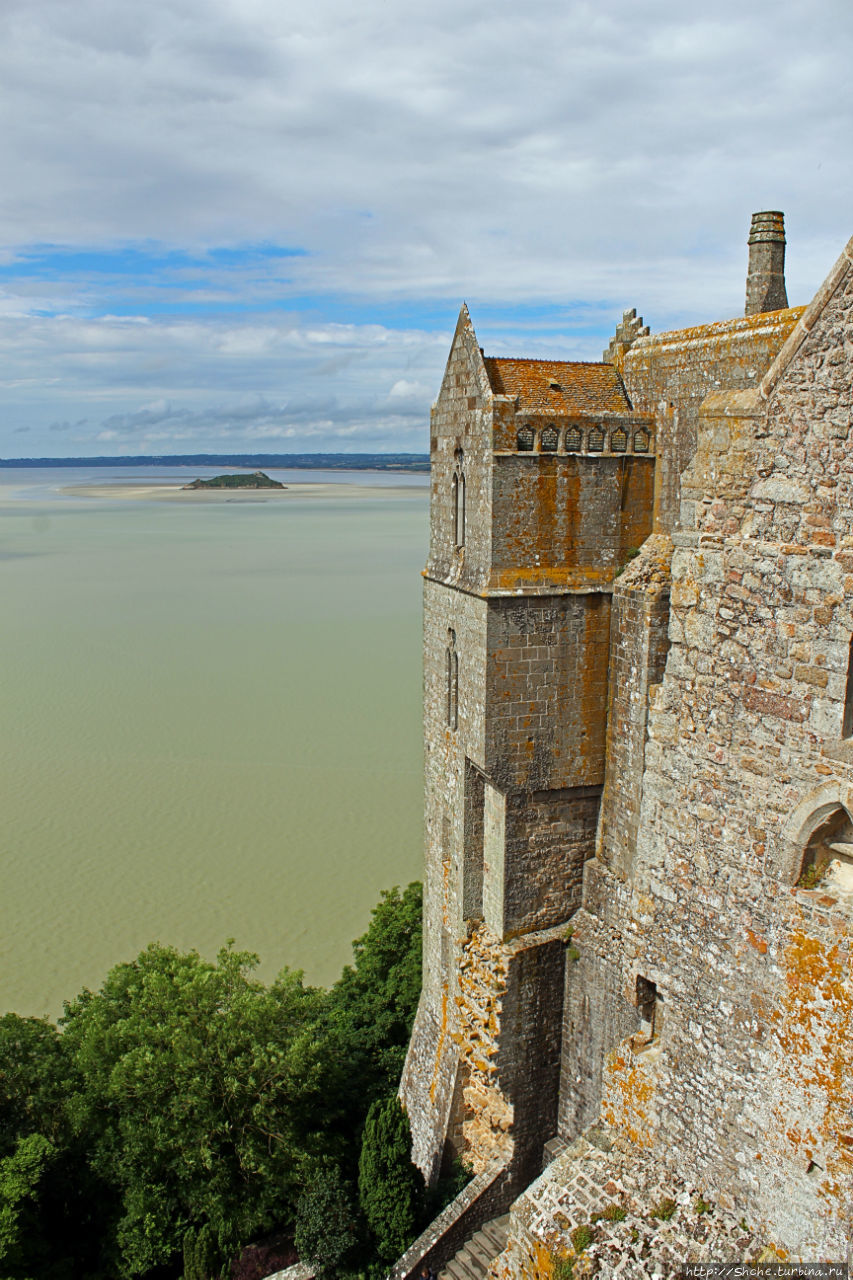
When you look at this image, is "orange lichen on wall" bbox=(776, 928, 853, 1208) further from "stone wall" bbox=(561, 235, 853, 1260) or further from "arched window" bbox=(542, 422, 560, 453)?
"arched window" bbox=(542, 422, 560, 453)

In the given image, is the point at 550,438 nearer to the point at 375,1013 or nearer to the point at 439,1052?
the point at 439,1052

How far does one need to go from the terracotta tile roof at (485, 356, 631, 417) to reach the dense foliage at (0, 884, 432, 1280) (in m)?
10.4

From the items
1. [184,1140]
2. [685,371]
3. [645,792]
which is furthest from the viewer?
[184,1140]

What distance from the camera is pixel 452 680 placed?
46.6 feet

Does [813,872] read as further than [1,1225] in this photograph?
No

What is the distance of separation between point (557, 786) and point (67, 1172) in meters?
9.84

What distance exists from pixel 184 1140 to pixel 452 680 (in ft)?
26.5

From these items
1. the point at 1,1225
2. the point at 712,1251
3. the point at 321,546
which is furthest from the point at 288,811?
the point at 321,546

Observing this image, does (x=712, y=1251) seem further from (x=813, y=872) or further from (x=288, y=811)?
(x=288, y=811)

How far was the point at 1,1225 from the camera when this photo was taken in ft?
41.4

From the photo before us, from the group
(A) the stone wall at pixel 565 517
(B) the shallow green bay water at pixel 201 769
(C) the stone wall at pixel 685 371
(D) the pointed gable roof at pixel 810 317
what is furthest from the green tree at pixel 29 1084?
(D) the pointed gable roof at pixel 810 317

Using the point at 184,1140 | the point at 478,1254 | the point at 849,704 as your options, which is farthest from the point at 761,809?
the point at 184,1140

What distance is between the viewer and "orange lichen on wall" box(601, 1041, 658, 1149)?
6.60m

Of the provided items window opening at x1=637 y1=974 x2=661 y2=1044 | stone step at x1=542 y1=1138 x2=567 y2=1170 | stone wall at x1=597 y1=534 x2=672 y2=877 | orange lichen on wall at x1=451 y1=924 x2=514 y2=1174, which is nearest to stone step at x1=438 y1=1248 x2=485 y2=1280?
orange lichen on wall at x1=451 y1=924 x2=514 y2=1174
